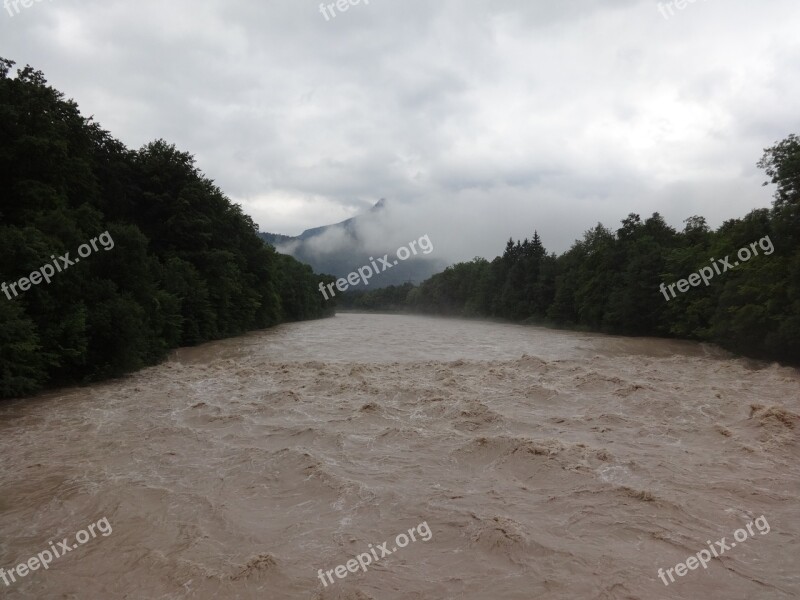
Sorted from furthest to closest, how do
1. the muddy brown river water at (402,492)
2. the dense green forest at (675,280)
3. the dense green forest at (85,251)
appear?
the dense green forest at (675,280) → the dense green forest at (85,251) → the muddy brown river water at (402,492)

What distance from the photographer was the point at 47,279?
49.7 ft

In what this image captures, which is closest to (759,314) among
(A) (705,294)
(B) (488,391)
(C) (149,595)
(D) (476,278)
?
(A) (705,294)

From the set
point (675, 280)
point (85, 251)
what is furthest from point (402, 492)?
point (675, 280)

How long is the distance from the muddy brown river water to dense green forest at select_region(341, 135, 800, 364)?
11657mm

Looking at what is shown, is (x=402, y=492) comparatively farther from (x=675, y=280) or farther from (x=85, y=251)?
(x=675, y=280)

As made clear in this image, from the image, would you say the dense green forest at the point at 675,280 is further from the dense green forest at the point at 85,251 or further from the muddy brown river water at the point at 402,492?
the dense green forest at the point at 85,251

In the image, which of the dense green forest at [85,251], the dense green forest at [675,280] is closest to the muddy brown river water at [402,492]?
the dense green forest at [85,251]

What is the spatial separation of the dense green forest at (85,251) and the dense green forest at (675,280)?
91.3 ft

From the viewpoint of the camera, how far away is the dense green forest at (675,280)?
2409 centimetres

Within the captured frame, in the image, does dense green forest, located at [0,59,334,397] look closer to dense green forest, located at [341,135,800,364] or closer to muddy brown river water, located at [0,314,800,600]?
muddy brown river water, located at [0,314,800,600]

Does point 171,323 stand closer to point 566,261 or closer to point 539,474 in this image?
point 539,474

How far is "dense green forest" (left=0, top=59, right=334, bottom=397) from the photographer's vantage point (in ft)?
46.9

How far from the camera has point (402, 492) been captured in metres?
7.36

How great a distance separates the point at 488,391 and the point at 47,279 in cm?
1370
